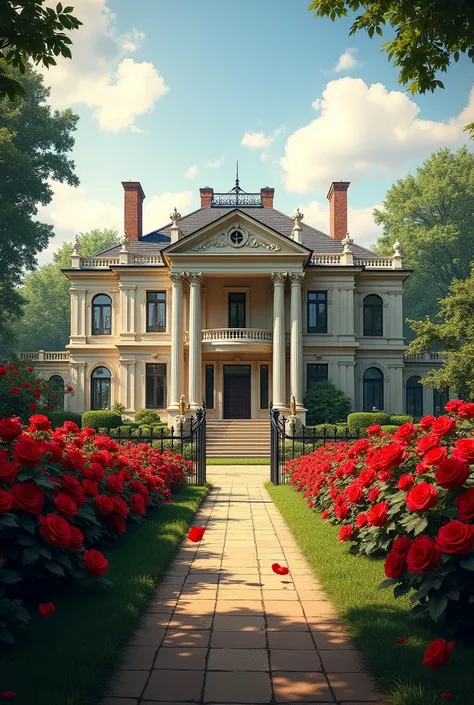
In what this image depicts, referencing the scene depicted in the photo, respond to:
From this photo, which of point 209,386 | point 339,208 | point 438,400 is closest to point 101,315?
point 209,386

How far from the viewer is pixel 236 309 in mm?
35000

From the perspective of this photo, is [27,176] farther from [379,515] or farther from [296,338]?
[379,515]

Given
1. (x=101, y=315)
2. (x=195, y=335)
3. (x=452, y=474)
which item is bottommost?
(x=452, y=474)

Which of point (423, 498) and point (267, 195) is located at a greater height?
point (267, 195)

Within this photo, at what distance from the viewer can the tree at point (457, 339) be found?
91.2 feet

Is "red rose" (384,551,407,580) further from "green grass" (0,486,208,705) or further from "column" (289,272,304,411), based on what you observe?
"column" (289,272,304,411)

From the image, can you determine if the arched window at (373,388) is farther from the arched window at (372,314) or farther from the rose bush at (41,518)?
the rose bush at (41,518)

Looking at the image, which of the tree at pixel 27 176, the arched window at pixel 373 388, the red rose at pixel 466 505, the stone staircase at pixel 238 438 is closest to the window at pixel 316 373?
the arched window at pixel 373 388

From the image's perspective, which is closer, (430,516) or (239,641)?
(239,641)

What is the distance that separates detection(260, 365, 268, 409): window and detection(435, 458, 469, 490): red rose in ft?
95.6

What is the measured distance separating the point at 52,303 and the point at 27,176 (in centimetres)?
3027

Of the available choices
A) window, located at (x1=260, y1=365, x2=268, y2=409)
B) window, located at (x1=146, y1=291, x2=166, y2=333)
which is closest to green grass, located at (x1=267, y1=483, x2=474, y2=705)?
window, located at (x1=260, y1=365, x2=268, y2=409)

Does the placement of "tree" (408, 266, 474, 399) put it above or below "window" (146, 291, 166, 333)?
below

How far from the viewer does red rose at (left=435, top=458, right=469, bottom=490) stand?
4.63 m
